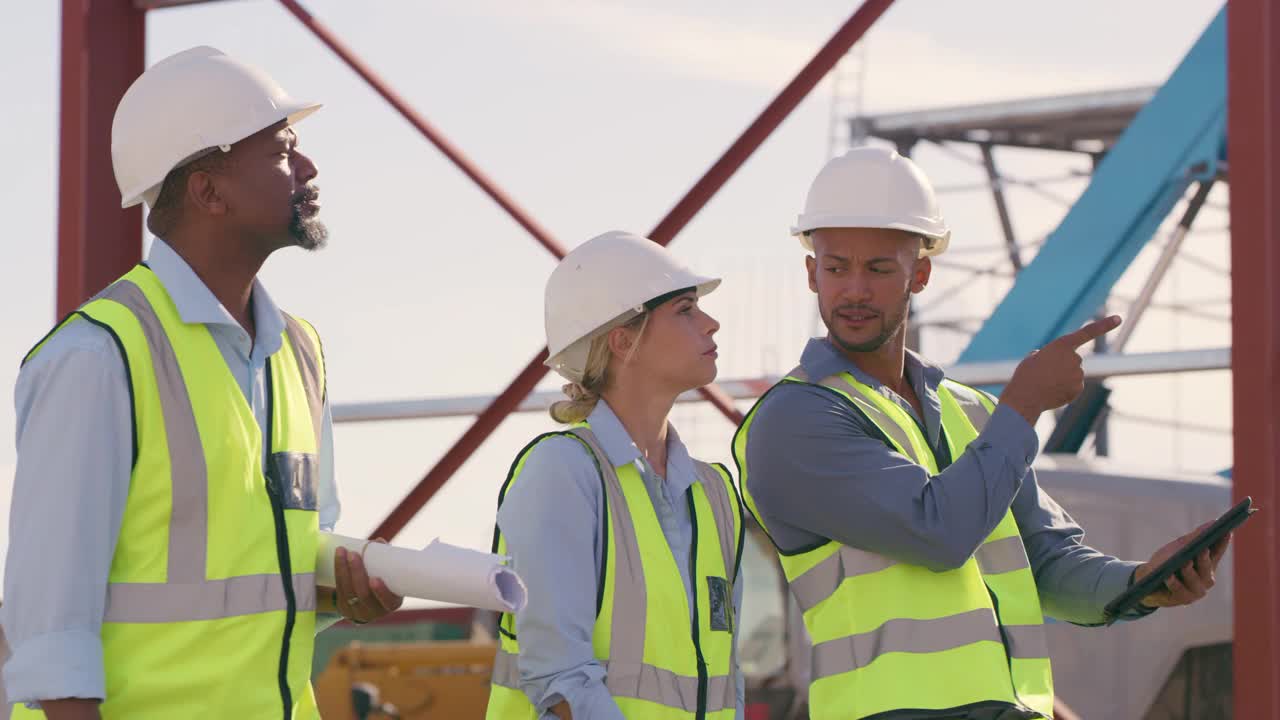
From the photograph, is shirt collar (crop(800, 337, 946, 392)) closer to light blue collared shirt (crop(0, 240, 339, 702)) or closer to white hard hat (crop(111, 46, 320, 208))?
white hard hat (crop(111, 46, 320, 208))

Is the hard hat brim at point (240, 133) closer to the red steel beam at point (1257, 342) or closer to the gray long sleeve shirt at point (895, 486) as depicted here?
the gray long sleeve shirt at point (895, 486)

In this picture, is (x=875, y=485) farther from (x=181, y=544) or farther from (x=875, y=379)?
(x=181, y=544)

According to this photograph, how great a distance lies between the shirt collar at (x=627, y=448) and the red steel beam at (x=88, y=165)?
6.67 feet

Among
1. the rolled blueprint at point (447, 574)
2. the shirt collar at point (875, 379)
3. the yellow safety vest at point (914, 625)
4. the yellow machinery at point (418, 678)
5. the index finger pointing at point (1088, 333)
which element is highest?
the index finger pointing at point (1088, 333)

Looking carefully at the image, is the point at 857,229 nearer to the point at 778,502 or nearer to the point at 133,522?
the point at 778,502

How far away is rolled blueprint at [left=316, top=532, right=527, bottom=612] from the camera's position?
2803 mm

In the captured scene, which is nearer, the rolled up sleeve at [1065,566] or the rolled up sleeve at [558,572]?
the rolled up sleeve at [558,572]

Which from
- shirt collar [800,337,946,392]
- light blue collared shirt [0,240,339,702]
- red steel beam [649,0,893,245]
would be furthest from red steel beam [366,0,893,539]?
light blue collared shirt [0,240,339,702]

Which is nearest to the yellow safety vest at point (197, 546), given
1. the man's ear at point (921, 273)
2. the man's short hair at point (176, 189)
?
the man's short hair at point (176, 189)

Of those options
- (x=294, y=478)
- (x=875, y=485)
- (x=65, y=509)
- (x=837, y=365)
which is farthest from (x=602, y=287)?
(x=65, y=509)

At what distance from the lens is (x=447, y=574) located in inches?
111

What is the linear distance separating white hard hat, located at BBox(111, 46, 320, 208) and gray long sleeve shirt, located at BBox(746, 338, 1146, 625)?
109cm

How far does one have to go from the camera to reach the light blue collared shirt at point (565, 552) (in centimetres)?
328

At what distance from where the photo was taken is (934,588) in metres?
3.40
